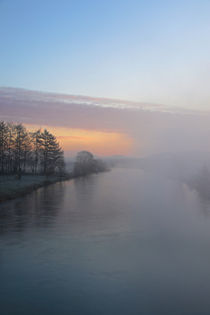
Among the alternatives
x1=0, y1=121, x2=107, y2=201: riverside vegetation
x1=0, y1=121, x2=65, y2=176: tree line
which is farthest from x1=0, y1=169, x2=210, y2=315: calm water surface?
x1=0, y1=121, x2=65, y2=176: tree line

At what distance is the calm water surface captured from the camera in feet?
27.7

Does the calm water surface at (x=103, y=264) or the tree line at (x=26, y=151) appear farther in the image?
the tree line at (x=26, y=151)

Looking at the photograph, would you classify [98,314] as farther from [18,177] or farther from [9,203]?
[18,177]

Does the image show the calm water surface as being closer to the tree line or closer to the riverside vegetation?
the riverside vegetation

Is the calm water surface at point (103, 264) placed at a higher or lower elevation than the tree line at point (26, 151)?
lower

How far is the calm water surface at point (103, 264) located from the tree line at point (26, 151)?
25169mm

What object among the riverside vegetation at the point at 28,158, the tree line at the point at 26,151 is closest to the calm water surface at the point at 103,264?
the riverside vegetation at the point at 28,158

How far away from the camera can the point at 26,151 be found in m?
48.2

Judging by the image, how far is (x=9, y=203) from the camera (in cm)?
2469

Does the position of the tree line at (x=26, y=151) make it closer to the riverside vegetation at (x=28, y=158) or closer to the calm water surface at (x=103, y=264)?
the riverside vegetation at (x=28, y=158)

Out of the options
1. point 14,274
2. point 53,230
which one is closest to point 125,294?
point 14,274

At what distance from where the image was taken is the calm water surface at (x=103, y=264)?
8430 millimetres

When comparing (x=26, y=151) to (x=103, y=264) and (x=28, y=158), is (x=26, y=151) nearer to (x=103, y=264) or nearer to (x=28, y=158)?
(x=28, y=158)

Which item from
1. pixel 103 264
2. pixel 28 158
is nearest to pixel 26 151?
pixel 28 158
